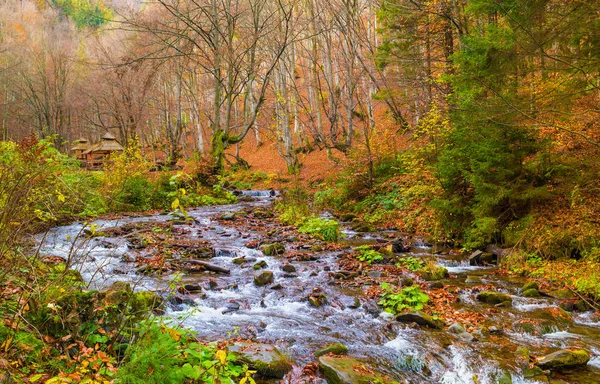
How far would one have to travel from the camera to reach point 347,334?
5.42 m

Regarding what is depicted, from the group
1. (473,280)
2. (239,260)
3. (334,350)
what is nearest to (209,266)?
(239,260)

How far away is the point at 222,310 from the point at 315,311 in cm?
141

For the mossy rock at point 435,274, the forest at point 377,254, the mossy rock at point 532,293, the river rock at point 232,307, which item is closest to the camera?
the forest at point 377,254

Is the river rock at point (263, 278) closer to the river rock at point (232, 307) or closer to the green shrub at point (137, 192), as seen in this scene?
the river rock at point (232, 307)

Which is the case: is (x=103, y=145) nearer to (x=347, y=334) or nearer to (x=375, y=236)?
(x=375, y=236)

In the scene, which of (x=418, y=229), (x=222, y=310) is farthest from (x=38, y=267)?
(x=418, y=229)

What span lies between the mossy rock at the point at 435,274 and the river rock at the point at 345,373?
12.0ft

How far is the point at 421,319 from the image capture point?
18.5ft

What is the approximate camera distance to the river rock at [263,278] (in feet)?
Answer: 23.9

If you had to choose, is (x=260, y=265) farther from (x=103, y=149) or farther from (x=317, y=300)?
(x=103, y=149)

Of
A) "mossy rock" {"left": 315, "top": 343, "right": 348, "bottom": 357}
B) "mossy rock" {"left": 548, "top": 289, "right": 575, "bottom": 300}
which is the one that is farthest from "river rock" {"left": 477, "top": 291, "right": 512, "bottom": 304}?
"mossy rock" {"left": 315, "top": 343, "right": 348, "bottom": 357}

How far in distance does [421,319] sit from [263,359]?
2.51 meters

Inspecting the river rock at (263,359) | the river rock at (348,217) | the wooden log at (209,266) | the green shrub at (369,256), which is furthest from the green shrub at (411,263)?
the river rock at (348,217)

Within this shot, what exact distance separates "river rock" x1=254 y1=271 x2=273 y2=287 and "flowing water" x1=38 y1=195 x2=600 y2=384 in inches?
5.0
